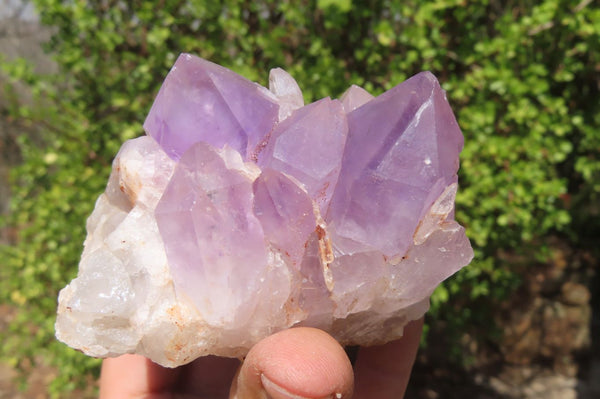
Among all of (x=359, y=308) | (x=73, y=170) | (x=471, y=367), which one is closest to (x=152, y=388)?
(x=359, y=308)

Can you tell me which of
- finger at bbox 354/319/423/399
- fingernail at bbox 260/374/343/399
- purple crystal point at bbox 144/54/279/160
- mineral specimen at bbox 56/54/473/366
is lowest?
finger at bbox 354/319/423/399

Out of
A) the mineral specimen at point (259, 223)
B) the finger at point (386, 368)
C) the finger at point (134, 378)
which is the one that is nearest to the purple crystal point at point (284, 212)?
the mineral specimen at point (259, 223)

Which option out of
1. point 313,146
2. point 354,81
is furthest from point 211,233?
point 354,81

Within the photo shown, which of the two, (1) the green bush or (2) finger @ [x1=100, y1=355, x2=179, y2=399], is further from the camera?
(1) the green bush

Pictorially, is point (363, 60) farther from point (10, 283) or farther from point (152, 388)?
point (10, 283)

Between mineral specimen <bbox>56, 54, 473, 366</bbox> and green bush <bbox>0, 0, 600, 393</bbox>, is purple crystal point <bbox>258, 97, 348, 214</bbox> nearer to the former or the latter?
mineral specimen <bbox>56, 54, 473, 366</bbox>

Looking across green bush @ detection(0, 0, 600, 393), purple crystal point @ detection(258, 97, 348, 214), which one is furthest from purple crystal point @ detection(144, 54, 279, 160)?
green bush @ detection(0, 0, 600, 393)

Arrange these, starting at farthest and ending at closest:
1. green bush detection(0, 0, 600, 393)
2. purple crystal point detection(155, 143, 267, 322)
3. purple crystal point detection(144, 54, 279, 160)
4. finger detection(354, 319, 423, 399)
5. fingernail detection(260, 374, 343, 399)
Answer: green bush detection(0, 0, 600, 393) → finger detection(354, 319, 423, 399) → purple crystal point detection(144, 54, 279, 160) → purple crystal point detection(155, 143, 267, 322) → fingernail detection(260, 374, 343, 399)
